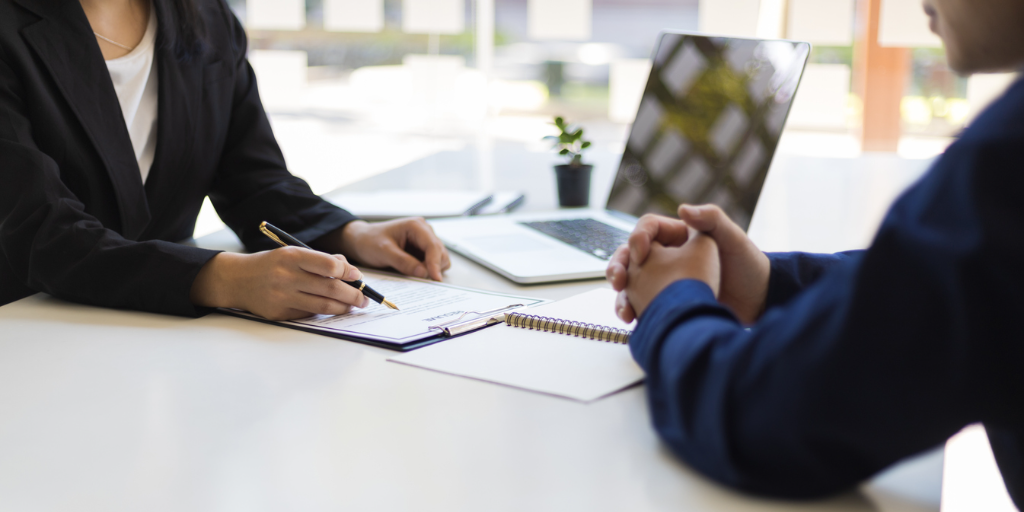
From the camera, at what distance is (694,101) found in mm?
1431

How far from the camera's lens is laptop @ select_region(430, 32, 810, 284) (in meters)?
1.29

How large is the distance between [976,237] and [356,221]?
0.98 m

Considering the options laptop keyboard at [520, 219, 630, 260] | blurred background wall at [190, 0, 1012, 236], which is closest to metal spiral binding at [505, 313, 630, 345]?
laptop keyboard at [520, 219, 630, 260]

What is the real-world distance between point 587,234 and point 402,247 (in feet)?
1.17

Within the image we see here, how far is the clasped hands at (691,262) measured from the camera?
74cm

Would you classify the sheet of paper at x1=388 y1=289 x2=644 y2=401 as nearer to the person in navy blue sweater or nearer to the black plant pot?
the person in navy blue sweater

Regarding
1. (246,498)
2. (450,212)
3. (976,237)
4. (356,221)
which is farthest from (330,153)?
(976,237)

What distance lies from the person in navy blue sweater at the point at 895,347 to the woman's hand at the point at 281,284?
0.43 meters

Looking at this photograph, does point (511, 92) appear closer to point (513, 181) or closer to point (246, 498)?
point (513, 181)

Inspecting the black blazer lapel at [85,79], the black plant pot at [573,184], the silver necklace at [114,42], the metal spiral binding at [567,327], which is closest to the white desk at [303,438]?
the metal spiral binding at [567,327]

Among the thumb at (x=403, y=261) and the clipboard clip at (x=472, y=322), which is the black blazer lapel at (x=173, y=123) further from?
the clipboard clip at (x=472, y=322)

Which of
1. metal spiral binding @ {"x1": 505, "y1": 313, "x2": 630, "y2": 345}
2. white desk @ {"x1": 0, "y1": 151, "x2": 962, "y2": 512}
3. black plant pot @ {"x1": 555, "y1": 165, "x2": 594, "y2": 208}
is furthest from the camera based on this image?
black plant pot @ {"x1": 555, "y1": 165, "x2": 594, "y2": 208}

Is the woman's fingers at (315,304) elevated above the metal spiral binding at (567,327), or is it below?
above

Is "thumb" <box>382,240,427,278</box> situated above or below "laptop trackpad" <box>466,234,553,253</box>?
above
